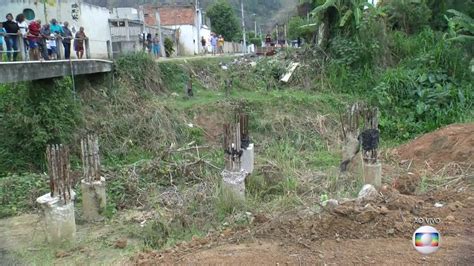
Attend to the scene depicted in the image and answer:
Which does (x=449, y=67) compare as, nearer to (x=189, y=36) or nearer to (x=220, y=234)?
(x=220, y=234)

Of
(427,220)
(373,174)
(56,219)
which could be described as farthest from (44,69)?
(427,220)

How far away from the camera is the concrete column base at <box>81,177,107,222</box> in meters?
7.24

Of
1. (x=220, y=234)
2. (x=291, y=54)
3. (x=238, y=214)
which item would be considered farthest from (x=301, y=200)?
(x=291, y=54)

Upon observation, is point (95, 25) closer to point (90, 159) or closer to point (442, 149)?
point (90, 159)

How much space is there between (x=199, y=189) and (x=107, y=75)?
328 inches

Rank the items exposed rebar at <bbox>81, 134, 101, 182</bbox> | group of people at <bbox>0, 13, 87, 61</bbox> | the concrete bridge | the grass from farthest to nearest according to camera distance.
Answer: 1. group of people at <bbox>0, 13, 87, 61</bbox>
2. the concrete bridge
3. exposed rebar at <bbox>81, 134, 101, 182</bbox>
4. the grass

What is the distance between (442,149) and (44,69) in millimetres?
8608

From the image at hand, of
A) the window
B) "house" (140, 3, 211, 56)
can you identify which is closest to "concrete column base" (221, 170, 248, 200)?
the window

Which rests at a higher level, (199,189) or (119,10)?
(119,10)

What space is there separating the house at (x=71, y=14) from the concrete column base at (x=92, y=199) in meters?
9.77

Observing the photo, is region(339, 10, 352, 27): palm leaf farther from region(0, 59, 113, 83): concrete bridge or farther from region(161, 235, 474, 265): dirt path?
region(161, 235, 474, 265): dirt path

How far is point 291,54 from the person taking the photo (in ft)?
62.8

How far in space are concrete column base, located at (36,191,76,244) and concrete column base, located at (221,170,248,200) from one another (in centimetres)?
215

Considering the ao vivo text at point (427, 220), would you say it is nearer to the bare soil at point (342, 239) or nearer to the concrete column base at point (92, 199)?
the bare soil at point (342, 239)
